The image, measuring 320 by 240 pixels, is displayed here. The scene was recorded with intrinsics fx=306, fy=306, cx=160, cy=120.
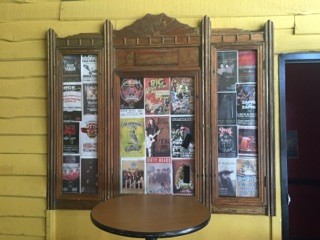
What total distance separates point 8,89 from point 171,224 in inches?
74.6

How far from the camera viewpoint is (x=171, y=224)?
1.69 m

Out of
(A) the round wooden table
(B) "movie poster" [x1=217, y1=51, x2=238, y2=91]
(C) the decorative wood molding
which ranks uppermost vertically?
(C) the decorative wood molding

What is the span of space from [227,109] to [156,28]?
871mm

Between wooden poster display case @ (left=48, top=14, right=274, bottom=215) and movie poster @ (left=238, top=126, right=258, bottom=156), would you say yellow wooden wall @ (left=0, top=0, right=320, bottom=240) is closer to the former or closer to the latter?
wooden poster display case @ (left=48, top=14, right=274, bottom=215)

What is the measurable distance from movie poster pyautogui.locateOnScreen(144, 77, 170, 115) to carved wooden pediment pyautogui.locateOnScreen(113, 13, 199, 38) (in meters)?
0.37

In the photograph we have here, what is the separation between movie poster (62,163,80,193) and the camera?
2.56 meters

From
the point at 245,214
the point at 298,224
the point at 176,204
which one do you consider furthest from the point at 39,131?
the point at 298,224

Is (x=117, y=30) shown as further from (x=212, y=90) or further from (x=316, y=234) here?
(x=316, y=234)

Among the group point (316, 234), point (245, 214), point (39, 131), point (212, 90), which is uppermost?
point (212, 90)

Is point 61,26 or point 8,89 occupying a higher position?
point 61,26

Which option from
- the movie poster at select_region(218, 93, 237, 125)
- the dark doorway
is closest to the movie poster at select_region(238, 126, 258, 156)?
the movie poster at select_region(218, 93, 237, 125)

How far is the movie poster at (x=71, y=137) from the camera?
2.56 metres

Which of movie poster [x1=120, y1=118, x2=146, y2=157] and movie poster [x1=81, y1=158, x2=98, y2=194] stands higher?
movie poster [x1=120, y1=118, x2=146, y2=157]

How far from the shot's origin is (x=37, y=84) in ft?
8.63
